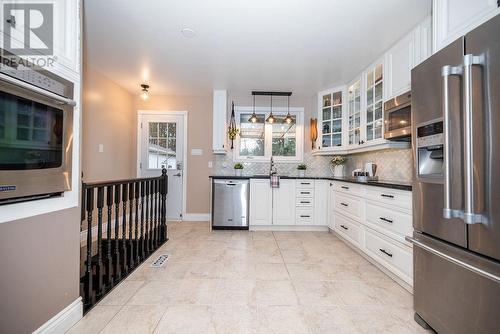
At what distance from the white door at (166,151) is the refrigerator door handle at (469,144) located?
4.15m

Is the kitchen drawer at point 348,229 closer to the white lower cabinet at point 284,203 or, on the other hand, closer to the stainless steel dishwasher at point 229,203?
the white lower cabinet at point 284,203

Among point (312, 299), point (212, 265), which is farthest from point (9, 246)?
point (312, 299)

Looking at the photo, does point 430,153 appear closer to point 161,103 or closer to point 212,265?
point 212,265

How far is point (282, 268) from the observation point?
2.43 meters

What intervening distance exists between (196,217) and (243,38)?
3.26 meters

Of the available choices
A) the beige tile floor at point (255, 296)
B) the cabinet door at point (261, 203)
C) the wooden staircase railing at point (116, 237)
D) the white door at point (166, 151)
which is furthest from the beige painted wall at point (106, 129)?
the cabinet door at point (261, 203)

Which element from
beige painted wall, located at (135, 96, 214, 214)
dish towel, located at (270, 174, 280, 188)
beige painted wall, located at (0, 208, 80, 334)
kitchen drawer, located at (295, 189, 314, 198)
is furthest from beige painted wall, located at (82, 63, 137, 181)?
kitchen drawer, located at (295, 189, 314, 198)

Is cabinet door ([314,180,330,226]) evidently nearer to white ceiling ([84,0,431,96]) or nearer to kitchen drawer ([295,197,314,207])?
kitchen drawer ([295,197,314,207])

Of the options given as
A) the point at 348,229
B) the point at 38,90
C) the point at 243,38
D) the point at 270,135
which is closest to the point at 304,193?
the point at 348,229

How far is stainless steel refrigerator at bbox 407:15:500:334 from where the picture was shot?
1054 mm

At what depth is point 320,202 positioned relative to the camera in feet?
12.9

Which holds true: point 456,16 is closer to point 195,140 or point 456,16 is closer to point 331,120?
point 331,120

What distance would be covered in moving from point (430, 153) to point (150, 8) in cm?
240

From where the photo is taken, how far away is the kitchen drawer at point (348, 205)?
2.83m
